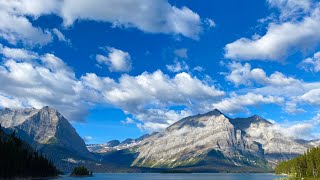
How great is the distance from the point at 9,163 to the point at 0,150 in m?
8.13

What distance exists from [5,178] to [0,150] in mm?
14558

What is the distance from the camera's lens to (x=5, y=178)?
197 metres

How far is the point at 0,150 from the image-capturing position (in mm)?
197625

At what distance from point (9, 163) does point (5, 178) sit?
771 centimetres

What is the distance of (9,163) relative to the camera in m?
198

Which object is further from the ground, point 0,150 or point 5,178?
point 0,150
